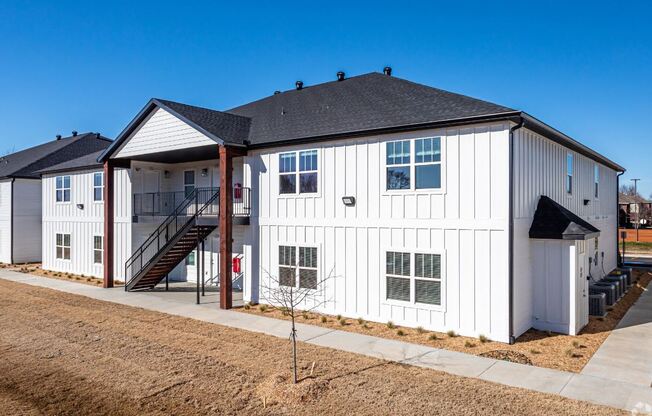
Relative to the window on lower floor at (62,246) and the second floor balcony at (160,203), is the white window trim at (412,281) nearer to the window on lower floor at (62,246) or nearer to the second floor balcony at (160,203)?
the second floor balcony at (160,203)

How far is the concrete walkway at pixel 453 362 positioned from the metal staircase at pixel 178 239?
101 inches

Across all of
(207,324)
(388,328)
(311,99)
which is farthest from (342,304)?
(311,99)

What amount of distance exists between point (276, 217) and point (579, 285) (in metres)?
8.92

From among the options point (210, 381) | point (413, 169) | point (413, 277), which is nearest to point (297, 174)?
point (413, 169)

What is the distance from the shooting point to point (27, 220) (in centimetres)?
2728

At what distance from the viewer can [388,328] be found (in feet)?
37.6

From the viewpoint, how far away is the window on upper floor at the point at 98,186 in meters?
20.9

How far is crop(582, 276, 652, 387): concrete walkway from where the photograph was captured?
8178 mm

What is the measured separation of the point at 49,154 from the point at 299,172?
24340 mm

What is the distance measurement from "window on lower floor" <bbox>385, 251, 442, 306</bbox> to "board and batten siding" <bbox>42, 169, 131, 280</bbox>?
13328 millimetres

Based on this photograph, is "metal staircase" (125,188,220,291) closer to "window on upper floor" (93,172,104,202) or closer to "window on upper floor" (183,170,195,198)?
"window on upper floor" (183,170,195,198)

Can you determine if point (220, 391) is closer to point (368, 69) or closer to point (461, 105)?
point (461, 105)

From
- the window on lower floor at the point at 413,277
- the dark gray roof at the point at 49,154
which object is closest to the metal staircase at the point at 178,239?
the window on lower floor at the point at 413,277

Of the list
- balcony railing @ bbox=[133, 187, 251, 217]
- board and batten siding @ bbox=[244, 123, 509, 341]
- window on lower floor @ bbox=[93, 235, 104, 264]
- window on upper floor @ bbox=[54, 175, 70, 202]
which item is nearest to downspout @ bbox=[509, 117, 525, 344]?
board and batten siding @ bbox=[244, 123, 509, 341]
